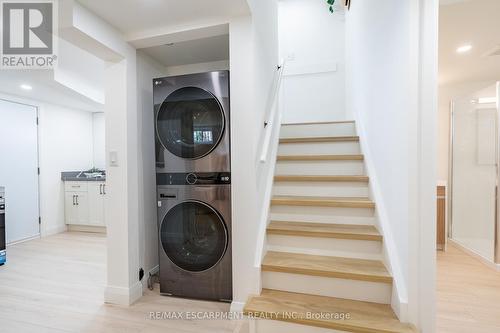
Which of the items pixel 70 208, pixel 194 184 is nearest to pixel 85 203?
pixel 70 208

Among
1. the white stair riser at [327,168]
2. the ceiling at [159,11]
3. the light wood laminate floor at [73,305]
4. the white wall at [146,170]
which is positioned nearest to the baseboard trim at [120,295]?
the light wood laminate floor at [73,305]

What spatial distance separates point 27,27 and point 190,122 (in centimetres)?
138

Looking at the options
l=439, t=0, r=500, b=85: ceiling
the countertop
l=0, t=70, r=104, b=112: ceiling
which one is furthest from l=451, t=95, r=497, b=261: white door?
the countertop

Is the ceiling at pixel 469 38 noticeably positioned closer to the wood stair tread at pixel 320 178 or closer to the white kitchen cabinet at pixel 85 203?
the wood stair tread at pixel 320 178

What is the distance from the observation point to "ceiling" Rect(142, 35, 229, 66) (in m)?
2.14

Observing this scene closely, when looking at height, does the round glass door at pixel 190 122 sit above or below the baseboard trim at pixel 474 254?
above

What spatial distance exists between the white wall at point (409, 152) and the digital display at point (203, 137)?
1336 mm

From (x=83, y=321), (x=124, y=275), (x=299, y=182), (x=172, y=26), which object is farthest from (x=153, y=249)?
(x=172, y=26)

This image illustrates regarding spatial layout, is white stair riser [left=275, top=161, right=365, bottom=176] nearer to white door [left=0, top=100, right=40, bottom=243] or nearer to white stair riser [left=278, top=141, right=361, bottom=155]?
white stair riser [left=278, top=141, right=361, bottom=155]

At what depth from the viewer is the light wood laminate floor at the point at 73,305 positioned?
1.71 meters

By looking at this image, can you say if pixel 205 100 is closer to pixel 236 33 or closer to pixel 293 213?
pixel 236 33

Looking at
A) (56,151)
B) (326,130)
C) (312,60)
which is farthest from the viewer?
(56,151)

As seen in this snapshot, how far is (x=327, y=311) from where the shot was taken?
4.74ft

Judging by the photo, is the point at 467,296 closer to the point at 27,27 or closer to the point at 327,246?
the point at 327,246
